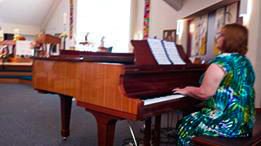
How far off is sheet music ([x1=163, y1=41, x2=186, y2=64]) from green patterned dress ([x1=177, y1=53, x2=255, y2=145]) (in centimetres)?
45

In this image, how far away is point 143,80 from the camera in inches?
68.3

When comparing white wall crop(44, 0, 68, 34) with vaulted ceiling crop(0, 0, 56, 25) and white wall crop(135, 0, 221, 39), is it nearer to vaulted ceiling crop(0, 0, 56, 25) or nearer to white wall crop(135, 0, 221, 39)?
vaulted ceiling crop(0, 0, 56, 25)

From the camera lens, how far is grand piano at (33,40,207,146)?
1.56m

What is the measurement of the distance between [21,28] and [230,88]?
13947 millimetres

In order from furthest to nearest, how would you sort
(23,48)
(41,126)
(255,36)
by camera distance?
1. (23,48)
2. (41,126)
3. (255,36)

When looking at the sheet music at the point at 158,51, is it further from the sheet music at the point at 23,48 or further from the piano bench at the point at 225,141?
the sheet music at the point at 23,48

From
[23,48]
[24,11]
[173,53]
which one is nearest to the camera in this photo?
[173,53]

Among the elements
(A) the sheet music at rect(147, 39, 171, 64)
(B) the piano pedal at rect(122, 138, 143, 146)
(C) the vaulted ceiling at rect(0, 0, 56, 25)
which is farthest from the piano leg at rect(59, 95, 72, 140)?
(C) the vaulted ceiling at rect(0, 0, 56, 25)

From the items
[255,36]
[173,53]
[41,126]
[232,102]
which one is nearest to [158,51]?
[173,53]

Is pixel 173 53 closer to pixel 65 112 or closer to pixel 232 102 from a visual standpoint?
pixel 232 102

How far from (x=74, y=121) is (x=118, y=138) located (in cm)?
103

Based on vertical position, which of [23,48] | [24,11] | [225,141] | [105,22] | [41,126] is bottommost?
[41,126]

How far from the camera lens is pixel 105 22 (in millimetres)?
10242

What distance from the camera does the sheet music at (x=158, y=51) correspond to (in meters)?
1.90
